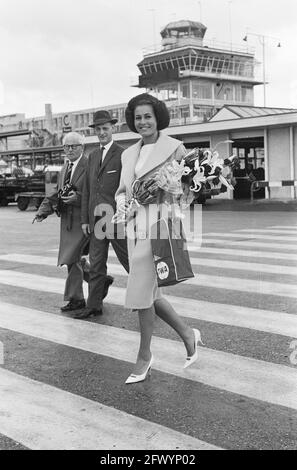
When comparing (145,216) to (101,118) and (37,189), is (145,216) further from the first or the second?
(37,189)

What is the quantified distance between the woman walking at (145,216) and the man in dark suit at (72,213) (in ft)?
6.78

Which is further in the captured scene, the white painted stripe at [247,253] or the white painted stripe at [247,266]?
the white painted stripe at [247,253]

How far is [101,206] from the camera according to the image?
19.8 feet

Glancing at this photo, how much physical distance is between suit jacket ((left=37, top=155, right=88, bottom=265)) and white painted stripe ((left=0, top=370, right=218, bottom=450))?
2498 mm

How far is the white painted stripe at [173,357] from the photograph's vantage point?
4.07 meters

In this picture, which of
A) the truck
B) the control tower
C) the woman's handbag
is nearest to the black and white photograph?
the woman's handbag

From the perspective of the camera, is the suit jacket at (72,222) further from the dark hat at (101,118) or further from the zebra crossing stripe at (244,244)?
the zebra crossing stripe at (244,244)

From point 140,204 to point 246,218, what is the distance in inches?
519

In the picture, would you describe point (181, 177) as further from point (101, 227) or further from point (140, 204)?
point (101, 227)

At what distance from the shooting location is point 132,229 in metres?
4.32

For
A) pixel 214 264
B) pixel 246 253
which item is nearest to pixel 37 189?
pixel 246 253

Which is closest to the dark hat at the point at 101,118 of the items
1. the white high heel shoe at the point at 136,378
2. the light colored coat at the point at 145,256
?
the light colored coat at the point at 145,256

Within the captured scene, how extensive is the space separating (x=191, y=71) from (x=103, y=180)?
312ft

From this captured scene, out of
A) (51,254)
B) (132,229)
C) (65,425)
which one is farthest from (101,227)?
(51,254)
